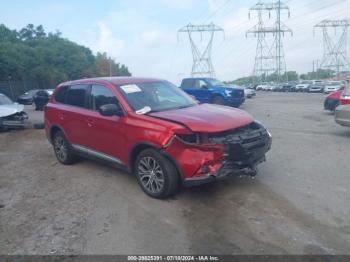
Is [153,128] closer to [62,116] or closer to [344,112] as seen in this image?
[62,116]

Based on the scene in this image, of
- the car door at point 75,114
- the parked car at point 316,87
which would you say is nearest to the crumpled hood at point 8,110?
the car door at point 75,114

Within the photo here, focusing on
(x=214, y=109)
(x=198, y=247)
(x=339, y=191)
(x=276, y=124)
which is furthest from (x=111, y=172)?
(x=276, y=124)

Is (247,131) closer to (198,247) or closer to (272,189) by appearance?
(272,189)

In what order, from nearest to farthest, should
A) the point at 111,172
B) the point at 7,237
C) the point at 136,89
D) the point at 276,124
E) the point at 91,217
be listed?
1. the point at 7,237
2. the point at 91,217
3. the point at 136,89
4. the point at 111,172
5. the point at 276,124

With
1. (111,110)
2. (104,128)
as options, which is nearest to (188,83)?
(104,128)

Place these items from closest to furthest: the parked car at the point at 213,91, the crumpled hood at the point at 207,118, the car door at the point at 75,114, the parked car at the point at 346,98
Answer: the crumpled hood at the point at 207,118
the car door at the point at 75,114
the parked car at the point at 346,98
the parked car at the point at 213,91

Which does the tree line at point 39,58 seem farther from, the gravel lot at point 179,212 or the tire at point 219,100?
the gravel lot at point 179,212

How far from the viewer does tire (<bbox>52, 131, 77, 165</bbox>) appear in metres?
6.79

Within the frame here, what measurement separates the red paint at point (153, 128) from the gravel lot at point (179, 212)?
2.02 feet

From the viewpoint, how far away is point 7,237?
396cm

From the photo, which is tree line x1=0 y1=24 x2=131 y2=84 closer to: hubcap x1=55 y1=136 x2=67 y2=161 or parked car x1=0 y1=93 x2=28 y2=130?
parked car x1=0 y1=93 x2=28 y2=130

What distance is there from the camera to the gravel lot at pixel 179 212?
3.68 meters

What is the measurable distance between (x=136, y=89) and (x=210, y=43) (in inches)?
1686

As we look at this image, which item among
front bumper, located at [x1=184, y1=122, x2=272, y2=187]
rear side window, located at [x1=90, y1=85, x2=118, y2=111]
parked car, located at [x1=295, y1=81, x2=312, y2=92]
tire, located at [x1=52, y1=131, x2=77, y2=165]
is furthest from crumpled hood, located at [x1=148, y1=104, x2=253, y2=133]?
parked car, located at [x1=295, y1=81, x2=312, y2=92]
